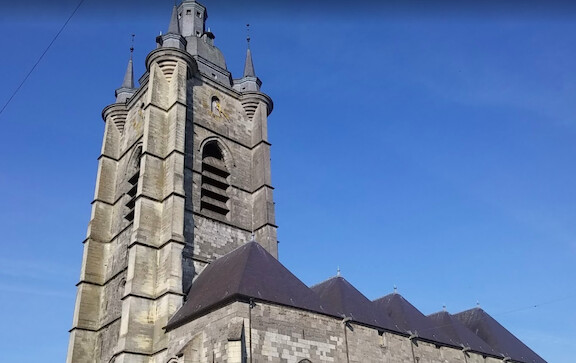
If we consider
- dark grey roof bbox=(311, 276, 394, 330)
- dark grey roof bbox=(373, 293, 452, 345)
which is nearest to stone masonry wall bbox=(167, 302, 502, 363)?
dark grey roof bbox=(311, 276, 394, 330)

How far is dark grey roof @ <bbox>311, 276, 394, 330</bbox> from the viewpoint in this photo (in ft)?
58.9

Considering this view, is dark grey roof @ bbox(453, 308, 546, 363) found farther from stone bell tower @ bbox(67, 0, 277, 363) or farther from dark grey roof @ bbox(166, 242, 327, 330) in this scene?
dark grey roof @ bbox(166, 242, 327, 330)

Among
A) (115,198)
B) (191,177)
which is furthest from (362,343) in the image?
(115,198)

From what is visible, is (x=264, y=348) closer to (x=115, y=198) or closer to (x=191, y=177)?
(x=191, y=177)

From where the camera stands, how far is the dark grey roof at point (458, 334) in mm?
21730

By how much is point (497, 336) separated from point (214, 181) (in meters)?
14.0

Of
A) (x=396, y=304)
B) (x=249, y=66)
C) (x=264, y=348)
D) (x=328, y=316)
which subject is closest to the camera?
(x=264, y=348)

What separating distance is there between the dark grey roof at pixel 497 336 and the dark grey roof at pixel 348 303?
7.42 m

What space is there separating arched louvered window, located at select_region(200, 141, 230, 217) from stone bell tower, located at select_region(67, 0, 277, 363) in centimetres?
5

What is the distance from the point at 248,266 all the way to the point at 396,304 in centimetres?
760

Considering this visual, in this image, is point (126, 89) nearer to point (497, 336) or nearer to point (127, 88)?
point (127, 88)

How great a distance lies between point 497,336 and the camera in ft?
80.0

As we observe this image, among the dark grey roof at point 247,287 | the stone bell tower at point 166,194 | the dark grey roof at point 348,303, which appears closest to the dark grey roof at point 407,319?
the dark grey roof at point 348,303

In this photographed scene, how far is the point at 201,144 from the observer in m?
23.2
